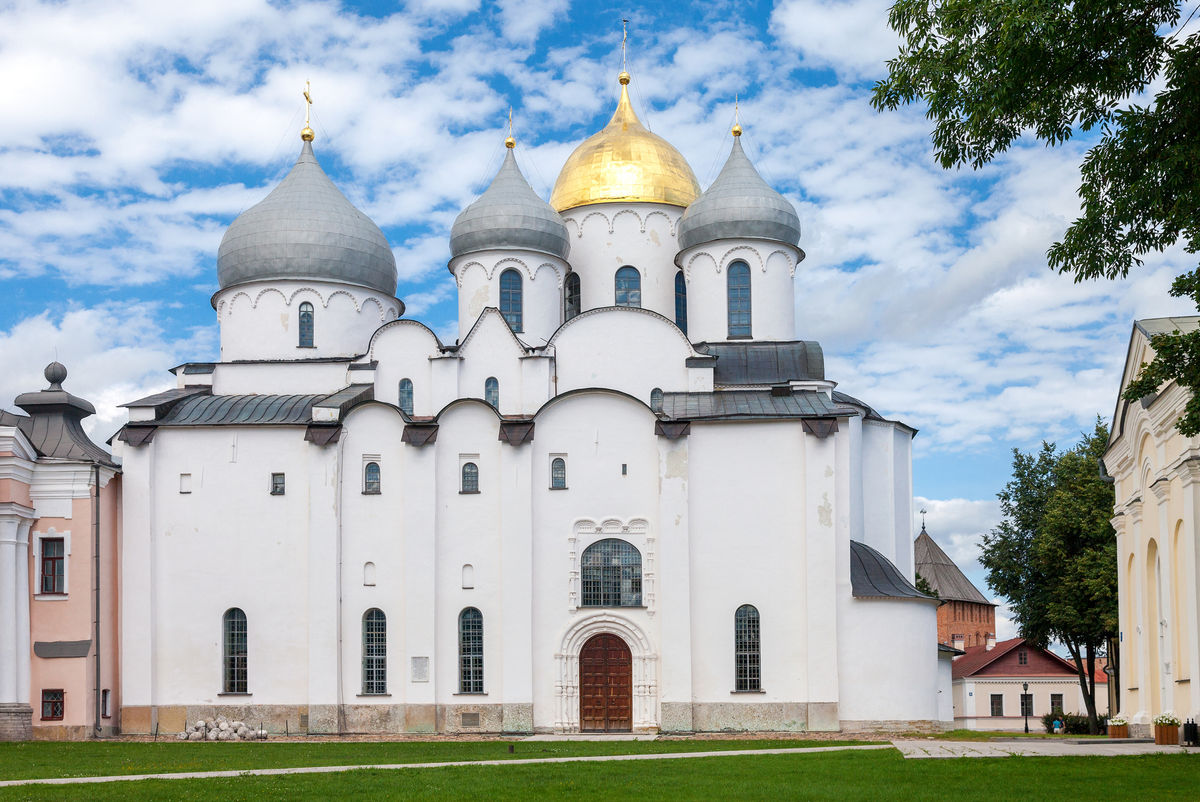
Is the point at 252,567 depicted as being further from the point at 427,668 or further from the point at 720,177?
the point at 720,177

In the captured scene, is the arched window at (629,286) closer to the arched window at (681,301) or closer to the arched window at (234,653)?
the arched window at (681,301)

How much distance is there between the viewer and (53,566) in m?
32.5

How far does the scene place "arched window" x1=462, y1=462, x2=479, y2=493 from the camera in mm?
33312

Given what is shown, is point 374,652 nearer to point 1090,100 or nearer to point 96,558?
point 96,558

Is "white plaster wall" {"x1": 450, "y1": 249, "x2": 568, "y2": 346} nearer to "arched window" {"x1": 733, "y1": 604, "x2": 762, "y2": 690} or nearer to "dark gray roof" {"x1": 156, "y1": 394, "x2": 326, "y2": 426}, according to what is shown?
"dark gray roof" {"x1": 156, "y1": 394, "x2": 326, "y2": 426}

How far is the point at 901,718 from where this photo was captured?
3167cm

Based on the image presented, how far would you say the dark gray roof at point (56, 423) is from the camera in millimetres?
33312

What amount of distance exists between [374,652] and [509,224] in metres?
12.4

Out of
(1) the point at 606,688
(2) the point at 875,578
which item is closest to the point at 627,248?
(2) the point at 875,578

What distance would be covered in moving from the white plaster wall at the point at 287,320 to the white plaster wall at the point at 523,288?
121 inches

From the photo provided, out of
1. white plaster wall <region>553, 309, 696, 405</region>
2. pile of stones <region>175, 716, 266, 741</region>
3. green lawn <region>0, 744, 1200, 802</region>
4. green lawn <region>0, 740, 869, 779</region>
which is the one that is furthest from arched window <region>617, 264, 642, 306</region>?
green lawn <region>0, 744, 1200, 802</region>

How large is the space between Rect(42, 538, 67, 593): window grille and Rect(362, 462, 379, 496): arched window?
287 inches

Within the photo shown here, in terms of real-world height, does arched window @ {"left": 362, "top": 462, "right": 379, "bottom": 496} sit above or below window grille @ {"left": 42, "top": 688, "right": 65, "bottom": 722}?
above

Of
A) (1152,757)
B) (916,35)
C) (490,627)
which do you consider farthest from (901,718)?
(916,35)
